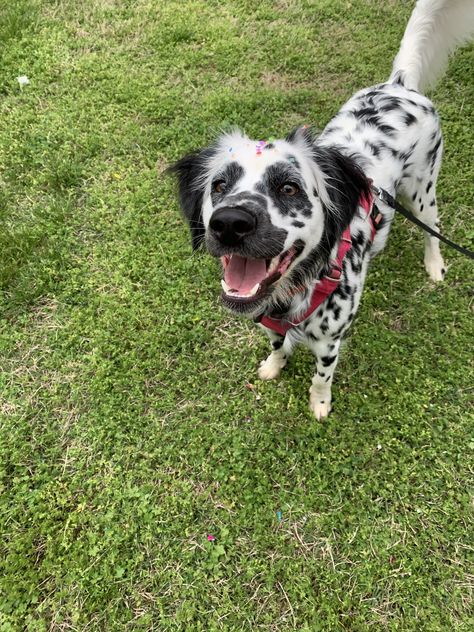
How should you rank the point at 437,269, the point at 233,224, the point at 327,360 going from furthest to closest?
the point at 437,269 → the point at 327,360 → the point at 233,224

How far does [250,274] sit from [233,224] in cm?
32

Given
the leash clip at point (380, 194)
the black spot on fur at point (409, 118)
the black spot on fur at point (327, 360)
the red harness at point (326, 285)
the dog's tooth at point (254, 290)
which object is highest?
the dog's tooth at point (254, 290)

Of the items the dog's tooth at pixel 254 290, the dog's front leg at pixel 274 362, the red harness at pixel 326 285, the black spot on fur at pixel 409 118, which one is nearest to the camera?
the dog's tooth at pixel 254 290

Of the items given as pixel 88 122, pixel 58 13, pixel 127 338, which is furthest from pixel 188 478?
pixel 58 13

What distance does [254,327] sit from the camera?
3.73 metres

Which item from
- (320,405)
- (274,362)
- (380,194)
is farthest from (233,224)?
(320,405)

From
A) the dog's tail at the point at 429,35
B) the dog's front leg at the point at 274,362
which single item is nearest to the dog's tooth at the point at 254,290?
the dog's front leg at the point at 274,362

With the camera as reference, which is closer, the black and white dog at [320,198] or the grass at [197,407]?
the black and white dog at [320,198]

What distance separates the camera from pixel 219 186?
226 cm

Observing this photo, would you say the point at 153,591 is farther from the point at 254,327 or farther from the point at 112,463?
the point at 254,327

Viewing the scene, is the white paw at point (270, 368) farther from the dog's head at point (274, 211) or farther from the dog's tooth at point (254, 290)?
the dog's tooth at point (254, 290)

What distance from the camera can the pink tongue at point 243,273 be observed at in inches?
83.2

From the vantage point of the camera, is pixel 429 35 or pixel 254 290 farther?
pixel 429 35

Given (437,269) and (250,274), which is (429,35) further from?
(250,274)
